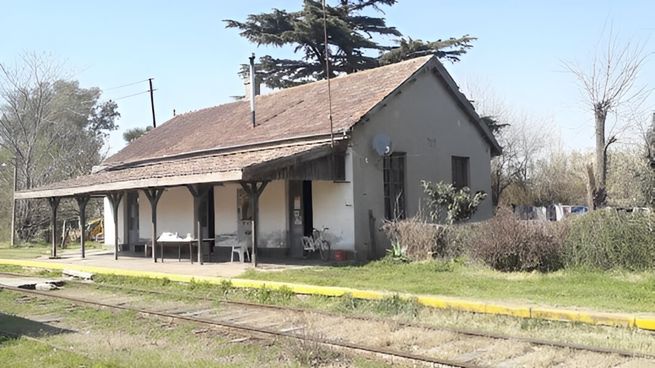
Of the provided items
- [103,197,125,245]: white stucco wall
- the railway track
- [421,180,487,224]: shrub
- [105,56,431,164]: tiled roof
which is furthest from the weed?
[103,197,125,245]: white stucco wall

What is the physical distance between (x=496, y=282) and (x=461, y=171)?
10.4 m

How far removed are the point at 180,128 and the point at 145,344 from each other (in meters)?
21.2

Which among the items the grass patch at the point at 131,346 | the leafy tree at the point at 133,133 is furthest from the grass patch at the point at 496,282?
the leafy tree at the point at 133,133

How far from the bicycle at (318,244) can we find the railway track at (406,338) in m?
7.04

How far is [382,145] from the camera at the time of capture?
1883cm

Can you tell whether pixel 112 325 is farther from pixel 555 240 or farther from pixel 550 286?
pixel 555 240

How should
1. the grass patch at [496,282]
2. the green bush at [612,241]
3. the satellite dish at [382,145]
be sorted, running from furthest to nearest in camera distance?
the satellite dish at [382,145]
the green bush at [612,241]
the grass patch at [496,282]

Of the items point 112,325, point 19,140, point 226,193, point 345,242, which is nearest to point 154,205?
point 226,193

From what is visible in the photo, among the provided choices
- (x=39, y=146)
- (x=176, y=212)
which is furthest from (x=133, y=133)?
(x=176, y=212)

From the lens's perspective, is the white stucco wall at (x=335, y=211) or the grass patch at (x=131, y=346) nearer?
the grass patch at (x=131, y=346)

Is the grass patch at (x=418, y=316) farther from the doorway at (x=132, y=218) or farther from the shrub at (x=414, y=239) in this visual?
the doorway at (x=132, y=218)

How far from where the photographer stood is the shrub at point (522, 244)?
45.2 feet

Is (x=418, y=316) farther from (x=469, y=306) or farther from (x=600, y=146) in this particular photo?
(x=600, y=146)

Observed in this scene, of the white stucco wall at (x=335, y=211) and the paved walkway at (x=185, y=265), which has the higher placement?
the white stucco wall at (x=335, y=211)
